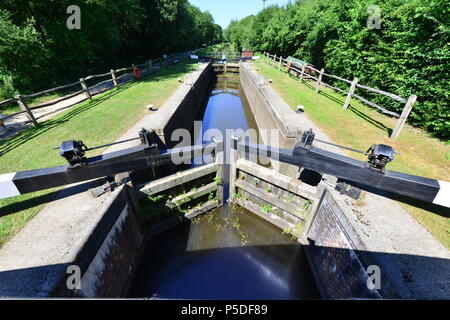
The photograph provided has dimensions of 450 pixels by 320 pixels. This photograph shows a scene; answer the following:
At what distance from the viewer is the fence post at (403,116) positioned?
21.7 feet

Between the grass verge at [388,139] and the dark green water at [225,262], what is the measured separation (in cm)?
327

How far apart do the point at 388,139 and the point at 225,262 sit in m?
7.73

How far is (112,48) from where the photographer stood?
18.4m

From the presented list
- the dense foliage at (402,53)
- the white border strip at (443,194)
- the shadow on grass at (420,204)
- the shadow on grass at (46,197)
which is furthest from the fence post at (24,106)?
the dense foliage at (402,53)

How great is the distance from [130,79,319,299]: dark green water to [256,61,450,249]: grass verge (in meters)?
3.27

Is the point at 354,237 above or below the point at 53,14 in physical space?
below

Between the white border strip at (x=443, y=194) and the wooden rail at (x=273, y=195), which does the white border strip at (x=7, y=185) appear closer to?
the wooden rail at (x=273, y=195)

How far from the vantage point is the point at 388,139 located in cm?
727

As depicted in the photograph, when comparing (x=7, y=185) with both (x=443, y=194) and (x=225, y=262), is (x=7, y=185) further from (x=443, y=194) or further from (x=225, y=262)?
(x=443, y=194)

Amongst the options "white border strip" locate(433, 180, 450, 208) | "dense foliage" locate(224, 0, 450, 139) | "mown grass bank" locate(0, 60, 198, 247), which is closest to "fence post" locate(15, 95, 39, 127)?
"mown grass bank" locate(0, 60, 198, 247)

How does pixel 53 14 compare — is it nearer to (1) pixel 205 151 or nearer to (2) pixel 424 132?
(1) pixel 205 151

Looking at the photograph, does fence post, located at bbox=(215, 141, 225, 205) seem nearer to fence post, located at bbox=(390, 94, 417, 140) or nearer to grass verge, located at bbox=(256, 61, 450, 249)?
grass verge, located at bbox=(256, 61, 450, 249)
